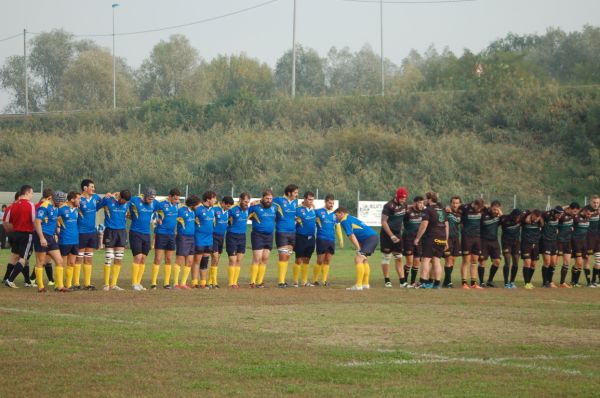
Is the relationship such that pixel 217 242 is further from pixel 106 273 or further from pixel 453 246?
pixel 453 246

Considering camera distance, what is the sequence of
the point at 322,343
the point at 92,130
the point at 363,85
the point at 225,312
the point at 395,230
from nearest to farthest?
the point at 322,343 → the point at 225,312 → the point at 395,230 → the point at 92,130 → the point at 363,85

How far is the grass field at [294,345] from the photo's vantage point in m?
9.37

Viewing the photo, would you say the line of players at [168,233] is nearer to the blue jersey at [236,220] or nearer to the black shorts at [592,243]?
the blue jersey at [236,220]

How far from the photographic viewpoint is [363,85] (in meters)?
109

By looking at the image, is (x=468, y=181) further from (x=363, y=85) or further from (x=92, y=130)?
(x=363, y=85)

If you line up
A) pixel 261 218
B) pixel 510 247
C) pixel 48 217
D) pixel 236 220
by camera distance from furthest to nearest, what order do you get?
1. pixel 510 247
2. pixel 261 218
3. pixel 236 220
4. pixel 48 217

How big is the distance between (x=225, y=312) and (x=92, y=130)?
57.6m

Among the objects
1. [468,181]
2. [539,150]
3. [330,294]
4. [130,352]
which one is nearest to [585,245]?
[330,294]

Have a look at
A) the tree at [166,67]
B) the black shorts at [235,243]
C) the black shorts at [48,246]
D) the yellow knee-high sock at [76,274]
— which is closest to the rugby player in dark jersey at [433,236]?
the black shorts at [235,243]

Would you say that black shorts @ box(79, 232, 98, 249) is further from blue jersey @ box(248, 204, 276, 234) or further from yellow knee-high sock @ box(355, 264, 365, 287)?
yellow knee-high sock @ box(355, 264, 365, 287)

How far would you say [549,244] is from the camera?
2362cm

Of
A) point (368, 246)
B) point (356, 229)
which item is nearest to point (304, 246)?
point (356, 229)

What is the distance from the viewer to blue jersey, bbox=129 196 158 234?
790 inches

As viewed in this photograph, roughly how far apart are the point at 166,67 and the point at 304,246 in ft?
278
